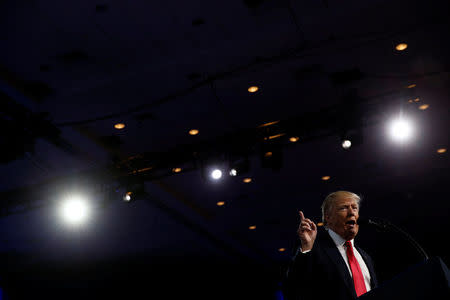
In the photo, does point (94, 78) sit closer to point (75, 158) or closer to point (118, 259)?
point (75, 158)

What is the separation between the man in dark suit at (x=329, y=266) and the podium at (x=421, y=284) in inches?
17.5

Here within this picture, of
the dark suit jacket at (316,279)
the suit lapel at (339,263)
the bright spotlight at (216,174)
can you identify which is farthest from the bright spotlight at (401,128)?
the dark suit jacket at (316,279)

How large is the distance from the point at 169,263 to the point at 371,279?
9.66 metres

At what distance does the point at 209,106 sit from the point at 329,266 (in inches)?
156

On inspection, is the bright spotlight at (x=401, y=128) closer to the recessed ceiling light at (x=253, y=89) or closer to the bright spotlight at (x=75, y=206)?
the recessed ceiling light at (x=253, y=89)

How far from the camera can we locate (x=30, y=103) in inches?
202

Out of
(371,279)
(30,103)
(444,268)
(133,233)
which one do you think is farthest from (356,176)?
(444,268)

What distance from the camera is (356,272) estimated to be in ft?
6.57

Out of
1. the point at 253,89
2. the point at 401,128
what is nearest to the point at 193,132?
the point at 253,89

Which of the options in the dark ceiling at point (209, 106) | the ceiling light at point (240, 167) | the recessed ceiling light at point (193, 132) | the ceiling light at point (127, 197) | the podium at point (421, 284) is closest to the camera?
the podium at point (421, 284)

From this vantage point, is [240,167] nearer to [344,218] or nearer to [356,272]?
[344,218]

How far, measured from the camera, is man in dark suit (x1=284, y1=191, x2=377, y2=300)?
1.79 meters

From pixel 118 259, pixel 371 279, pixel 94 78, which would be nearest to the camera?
pixel 371 279

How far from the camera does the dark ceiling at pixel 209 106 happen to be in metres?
4.39
